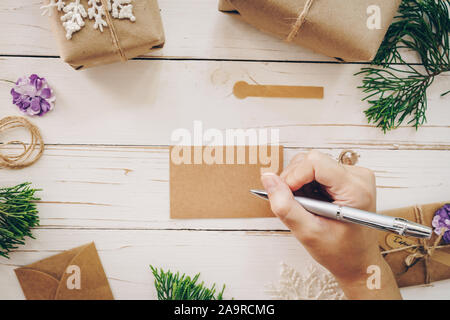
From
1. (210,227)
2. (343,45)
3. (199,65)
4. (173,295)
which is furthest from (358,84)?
(173,295)

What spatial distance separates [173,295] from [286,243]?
1.07ft

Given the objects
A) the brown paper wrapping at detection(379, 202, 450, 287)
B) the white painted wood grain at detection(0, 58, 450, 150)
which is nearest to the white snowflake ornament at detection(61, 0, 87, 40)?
the white painted wood grain at detection(0, 58, 450, 150)

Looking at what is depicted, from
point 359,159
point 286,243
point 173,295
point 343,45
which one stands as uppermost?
point 343,45

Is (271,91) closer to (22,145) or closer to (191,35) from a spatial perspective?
(191,35)

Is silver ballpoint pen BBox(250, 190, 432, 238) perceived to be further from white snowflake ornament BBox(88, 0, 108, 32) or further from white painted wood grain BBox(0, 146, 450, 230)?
white snowflake ornament BBox(88, 0, 108, 32)

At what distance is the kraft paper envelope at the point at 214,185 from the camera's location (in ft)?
2.64

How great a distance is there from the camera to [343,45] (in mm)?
684

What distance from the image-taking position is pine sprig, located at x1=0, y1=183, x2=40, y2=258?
74cm

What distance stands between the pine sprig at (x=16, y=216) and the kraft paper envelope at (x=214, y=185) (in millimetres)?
348

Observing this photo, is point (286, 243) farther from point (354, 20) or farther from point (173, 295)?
point (354, 20)

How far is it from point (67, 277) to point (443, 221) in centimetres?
100

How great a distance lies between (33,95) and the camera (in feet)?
2.55

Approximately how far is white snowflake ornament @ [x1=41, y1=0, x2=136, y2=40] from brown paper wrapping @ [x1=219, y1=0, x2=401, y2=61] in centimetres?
23

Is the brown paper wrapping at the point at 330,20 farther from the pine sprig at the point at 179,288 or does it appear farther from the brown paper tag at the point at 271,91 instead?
the pine sprig at the point at 179,288
